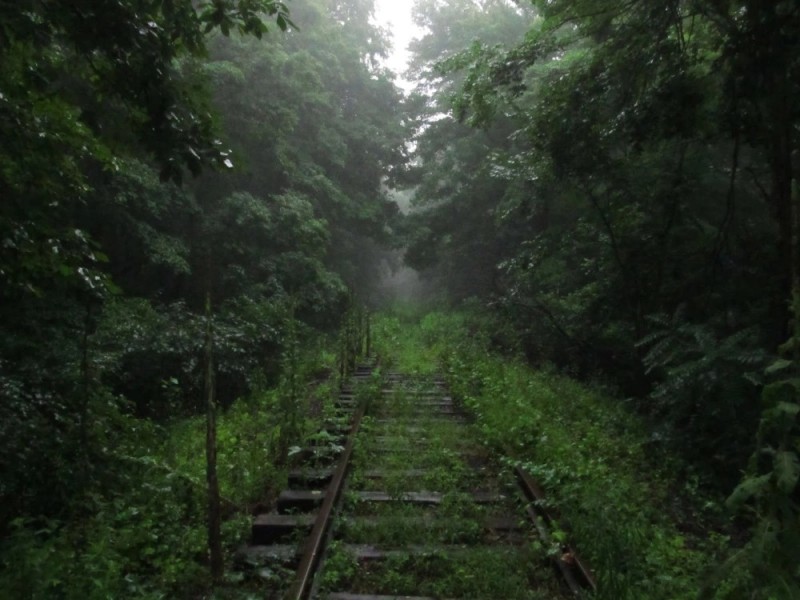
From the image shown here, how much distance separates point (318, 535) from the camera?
4.57m

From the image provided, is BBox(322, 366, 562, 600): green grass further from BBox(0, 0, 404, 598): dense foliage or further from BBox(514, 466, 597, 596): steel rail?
BBox(0, 0, 404, 598): dense foliage

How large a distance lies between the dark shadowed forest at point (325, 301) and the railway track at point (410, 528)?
27cm

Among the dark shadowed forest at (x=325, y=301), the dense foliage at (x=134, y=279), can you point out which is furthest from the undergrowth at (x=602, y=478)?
the dense foliage at (x=134, y=279)

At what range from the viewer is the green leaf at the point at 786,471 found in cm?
226

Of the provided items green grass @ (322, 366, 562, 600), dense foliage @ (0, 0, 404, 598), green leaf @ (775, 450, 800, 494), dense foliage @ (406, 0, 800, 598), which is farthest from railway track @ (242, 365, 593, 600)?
green leaf @ (775, 450, 800, 494)

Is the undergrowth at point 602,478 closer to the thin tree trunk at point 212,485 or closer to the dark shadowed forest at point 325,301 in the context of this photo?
the dark shadowed forest at point 325,301

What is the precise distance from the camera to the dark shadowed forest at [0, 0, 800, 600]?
3904 millimetres

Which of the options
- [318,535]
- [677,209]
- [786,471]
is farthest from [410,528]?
[677,209]

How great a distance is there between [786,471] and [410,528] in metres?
3.15

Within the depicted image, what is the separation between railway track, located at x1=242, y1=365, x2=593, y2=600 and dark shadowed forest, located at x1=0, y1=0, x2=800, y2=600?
0.27m

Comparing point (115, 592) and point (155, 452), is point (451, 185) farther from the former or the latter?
point (115, 592)

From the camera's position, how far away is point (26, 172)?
14.6 feet

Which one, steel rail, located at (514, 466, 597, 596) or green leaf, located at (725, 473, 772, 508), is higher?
green leaf, located at (725, 473, 772, 508)

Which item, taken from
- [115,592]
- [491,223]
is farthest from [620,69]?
[491,223]
